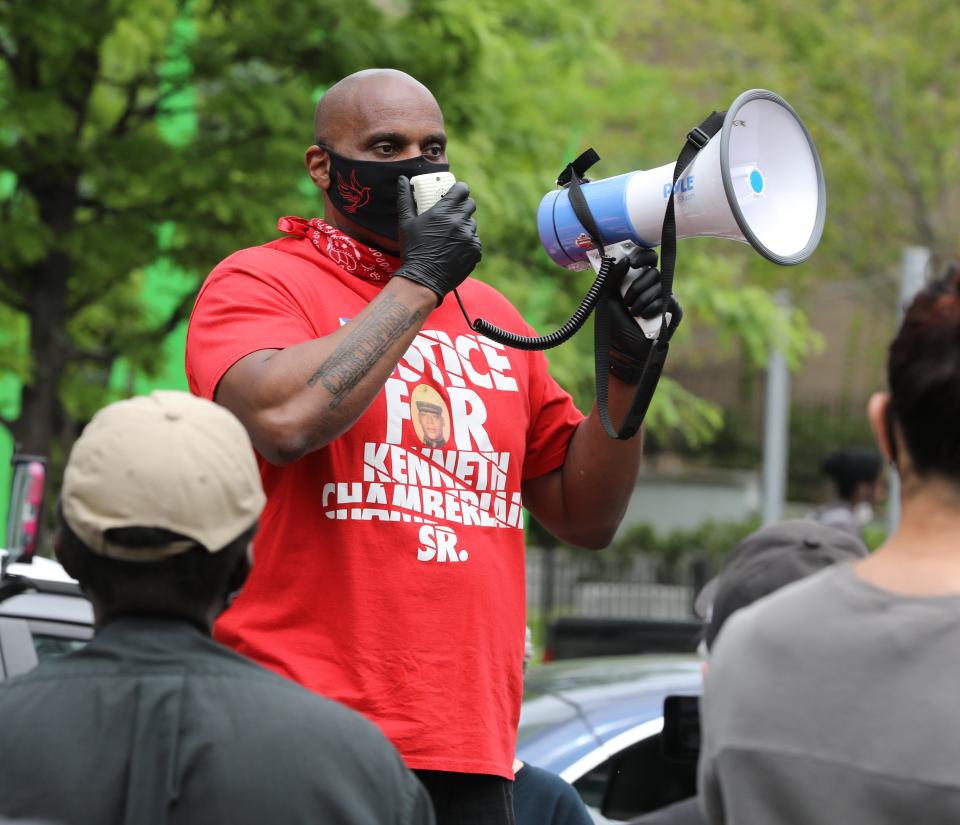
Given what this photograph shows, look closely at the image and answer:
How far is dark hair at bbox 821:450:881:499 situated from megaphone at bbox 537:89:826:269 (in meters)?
5.71

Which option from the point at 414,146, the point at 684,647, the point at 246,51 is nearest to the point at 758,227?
the point at 414,146

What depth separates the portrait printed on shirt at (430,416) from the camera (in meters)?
2.65

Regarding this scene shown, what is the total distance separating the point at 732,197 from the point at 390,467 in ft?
2.54

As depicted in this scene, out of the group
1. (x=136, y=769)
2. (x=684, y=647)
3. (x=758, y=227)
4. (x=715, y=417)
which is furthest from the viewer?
(x=715, y=417)

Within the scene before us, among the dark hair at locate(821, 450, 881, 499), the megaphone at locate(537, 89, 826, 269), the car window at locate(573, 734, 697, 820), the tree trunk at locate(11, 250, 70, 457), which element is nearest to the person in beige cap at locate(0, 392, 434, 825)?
the megaphone at locate(537, 89, 826, 269)

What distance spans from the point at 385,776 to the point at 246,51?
246 inches

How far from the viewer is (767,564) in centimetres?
298

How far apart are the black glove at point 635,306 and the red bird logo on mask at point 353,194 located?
50 cm

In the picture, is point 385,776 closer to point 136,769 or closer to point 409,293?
point 136,769

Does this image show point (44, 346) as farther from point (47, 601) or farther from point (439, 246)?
point (439, 246)

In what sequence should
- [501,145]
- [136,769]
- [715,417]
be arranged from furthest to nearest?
[715,417], [501,145], [136,769]

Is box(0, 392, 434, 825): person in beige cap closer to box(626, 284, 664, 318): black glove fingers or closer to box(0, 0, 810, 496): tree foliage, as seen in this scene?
box(626, 284, 664, 318): black glove fingers

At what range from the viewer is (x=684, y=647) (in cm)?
708

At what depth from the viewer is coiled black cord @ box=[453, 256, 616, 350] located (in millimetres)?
2783
